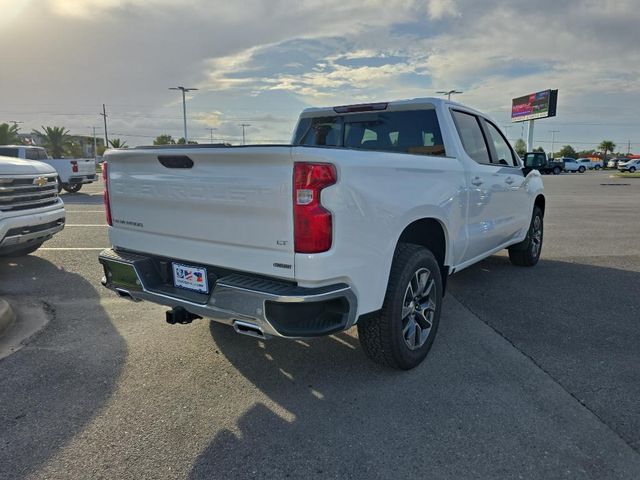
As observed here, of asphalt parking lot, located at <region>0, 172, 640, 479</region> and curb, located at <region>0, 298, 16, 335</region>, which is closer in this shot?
asphalt parking lot, located at <region>0, 172, 640, 479</region>

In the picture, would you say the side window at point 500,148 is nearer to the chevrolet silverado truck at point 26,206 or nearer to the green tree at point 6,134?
the chevrolet silverado truck at point 26,206

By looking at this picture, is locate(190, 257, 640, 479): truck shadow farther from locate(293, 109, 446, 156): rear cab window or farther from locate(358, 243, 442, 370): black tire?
locate(293, 109, 446, 156): rear cab window

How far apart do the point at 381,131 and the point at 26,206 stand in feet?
14.7

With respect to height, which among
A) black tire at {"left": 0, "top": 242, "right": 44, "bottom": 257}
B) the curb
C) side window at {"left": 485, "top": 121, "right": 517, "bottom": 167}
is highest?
side window at {"left": 485, "top": 121, "right": 517, "bottom": 167}

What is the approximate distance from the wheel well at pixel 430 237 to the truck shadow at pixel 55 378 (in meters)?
2.43

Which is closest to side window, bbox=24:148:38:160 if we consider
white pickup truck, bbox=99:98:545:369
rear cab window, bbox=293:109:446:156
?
rear cab window, bbox=293:109:446:156

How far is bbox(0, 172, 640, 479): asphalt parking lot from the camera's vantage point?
2459mm

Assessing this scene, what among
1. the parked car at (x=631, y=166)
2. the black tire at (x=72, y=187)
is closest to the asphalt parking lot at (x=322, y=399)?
the black tire at (x=72, y=187)

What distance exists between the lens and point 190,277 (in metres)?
3.10

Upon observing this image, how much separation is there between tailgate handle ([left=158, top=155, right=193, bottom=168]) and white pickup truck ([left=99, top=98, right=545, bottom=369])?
10 mm

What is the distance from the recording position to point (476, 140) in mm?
4773

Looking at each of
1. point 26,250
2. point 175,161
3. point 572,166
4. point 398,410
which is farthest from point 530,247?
point 572,166

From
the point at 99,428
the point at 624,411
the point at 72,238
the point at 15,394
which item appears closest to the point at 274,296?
the point at 99,428

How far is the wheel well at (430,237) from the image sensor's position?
362 cm
